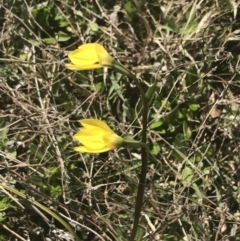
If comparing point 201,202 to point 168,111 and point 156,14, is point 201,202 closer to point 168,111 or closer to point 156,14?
point 168,111

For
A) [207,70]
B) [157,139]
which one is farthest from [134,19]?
[157,139]

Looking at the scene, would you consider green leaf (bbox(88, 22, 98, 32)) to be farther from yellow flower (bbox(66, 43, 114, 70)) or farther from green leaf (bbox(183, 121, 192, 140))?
yellow flower (bbox(66, 43, 114, 70))

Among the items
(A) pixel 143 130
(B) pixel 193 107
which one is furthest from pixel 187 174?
(A) pixel 143 130

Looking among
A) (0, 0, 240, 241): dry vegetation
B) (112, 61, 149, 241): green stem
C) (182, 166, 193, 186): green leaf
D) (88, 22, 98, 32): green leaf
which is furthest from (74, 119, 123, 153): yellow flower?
(88, 22, 98, 32): green leaf

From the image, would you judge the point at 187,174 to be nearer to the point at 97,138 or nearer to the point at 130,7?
the point at 130,7

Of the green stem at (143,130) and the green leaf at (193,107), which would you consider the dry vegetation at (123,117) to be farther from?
the green stem at (143,130)

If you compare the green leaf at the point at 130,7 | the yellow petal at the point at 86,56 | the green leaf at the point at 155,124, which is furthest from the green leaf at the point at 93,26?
the yellow petal at the point at 86,56
